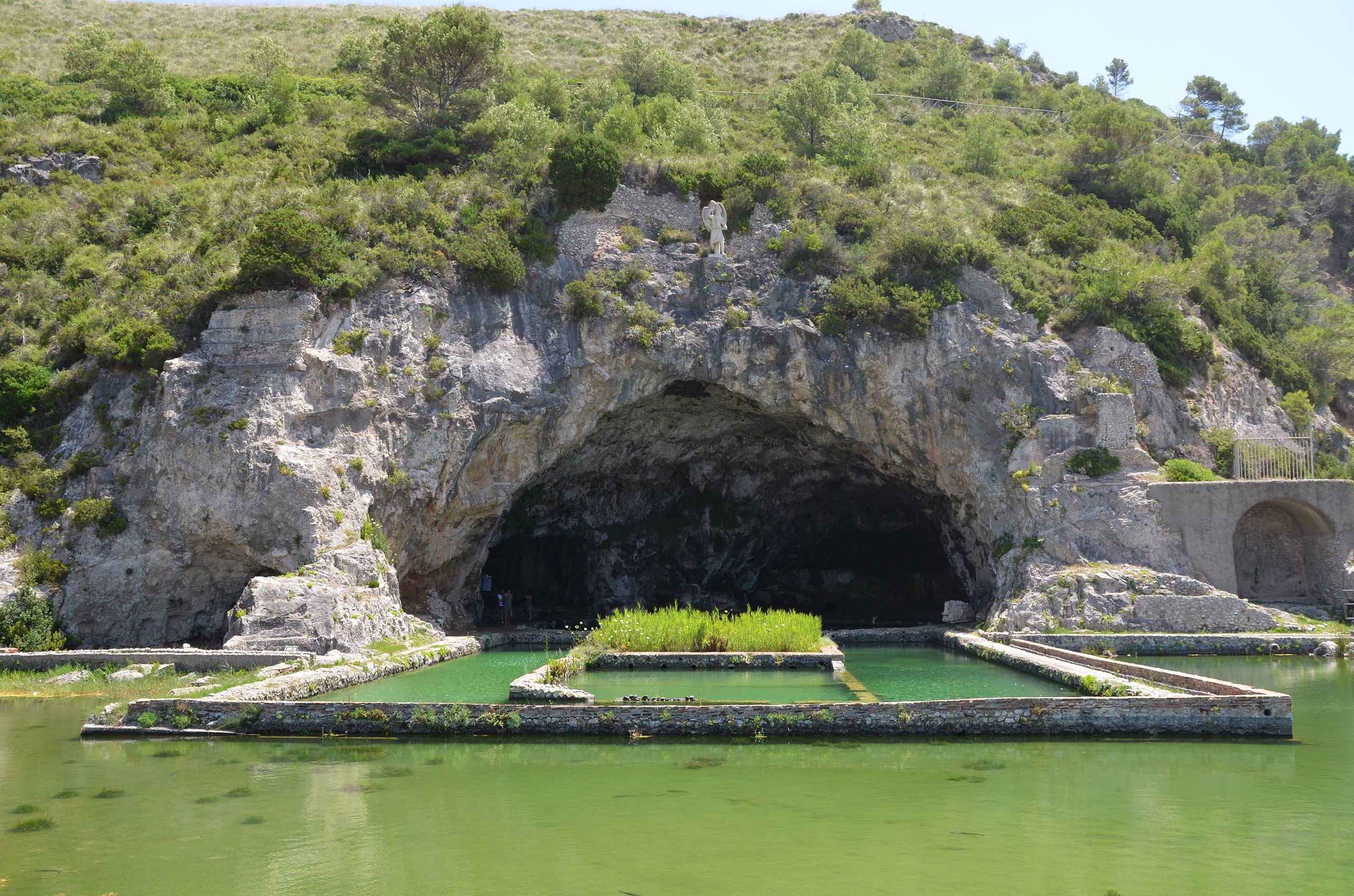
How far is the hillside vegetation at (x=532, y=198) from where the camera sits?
27.7m

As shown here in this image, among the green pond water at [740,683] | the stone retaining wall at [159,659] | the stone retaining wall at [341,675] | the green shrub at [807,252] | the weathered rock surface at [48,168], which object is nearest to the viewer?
the stone retaining wall at [341,675]

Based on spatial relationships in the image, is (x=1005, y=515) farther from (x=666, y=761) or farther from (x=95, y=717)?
(x=95, y=717)

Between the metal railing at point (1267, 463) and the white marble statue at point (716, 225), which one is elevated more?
the white marble statue at point (716, 225)

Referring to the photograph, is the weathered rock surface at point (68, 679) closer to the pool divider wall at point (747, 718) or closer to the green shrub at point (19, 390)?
the pool divider wall at point (747, 718)

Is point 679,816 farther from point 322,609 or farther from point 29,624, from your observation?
point 29,624

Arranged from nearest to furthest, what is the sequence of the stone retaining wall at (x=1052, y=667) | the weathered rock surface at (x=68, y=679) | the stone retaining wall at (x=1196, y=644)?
the stone retaining wall at (x=1052, y=667)
the weathered rock surface at (x=68, y=679)
the stone retaining wall at (x=1196, y=644)

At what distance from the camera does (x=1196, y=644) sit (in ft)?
76.5

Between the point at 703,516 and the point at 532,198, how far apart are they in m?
14.1

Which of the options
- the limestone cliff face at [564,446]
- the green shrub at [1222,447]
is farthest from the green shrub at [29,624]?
the green shrub at [1222,447]

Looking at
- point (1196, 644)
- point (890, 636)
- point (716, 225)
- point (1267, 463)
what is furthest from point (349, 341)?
point (1267, 463)

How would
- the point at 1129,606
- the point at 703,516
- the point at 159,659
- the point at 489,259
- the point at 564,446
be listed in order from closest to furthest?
the point at 159,659 < the point at 1129,606 < the point at 489,259 < the point at 564,446 < the point at 703,516

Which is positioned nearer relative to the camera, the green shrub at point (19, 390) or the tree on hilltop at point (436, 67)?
the green shrub at point (19, 390)

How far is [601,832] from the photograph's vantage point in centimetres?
944

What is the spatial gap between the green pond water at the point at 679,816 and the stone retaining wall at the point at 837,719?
0.29m
